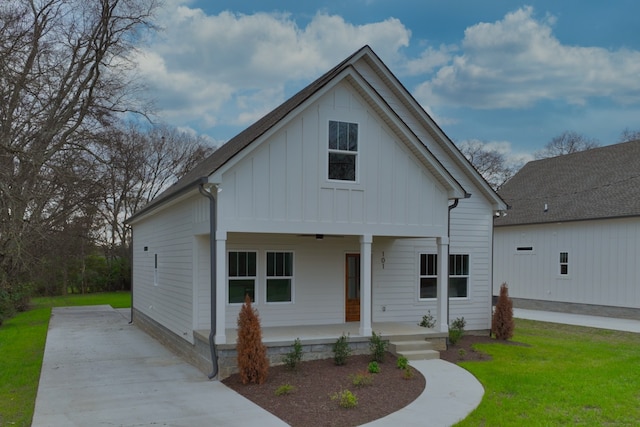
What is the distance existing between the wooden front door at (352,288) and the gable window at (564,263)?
36.6 ft

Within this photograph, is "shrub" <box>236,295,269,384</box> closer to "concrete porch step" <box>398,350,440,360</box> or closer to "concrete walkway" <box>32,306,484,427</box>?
"concrete walkway" <box>32,306,484,427</box>

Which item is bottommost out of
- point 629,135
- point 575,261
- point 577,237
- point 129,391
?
point 129,391

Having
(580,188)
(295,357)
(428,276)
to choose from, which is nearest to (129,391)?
(295,357)

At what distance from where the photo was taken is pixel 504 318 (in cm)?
1359

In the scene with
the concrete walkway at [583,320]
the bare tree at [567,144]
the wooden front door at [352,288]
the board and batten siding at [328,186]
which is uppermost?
the bare tree at [567,144]

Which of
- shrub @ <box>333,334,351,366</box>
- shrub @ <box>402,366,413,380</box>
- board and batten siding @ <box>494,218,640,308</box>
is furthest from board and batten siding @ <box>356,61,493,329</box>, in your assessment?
board and batten siding @ <box>494,218,640,308</box>

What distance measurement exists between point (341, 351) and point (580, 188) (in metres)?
16.0

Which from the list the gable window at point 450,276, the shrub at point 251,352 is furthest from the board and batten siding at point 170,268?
the gable window at point 450,276

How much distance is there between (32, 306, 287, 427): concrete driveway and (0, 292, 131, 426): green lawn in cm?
19

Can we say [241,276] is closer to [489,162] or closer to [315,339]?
[315,339]

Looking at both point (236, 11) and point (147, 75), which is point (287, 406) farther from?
point (147, 75)

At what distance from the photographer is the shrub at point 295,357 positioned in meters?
9.76

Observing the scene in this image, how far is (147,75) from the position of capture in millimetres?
20172

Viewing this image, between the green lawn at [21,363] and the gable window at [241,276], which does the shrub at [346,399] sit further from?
the gable window at [241,276]
